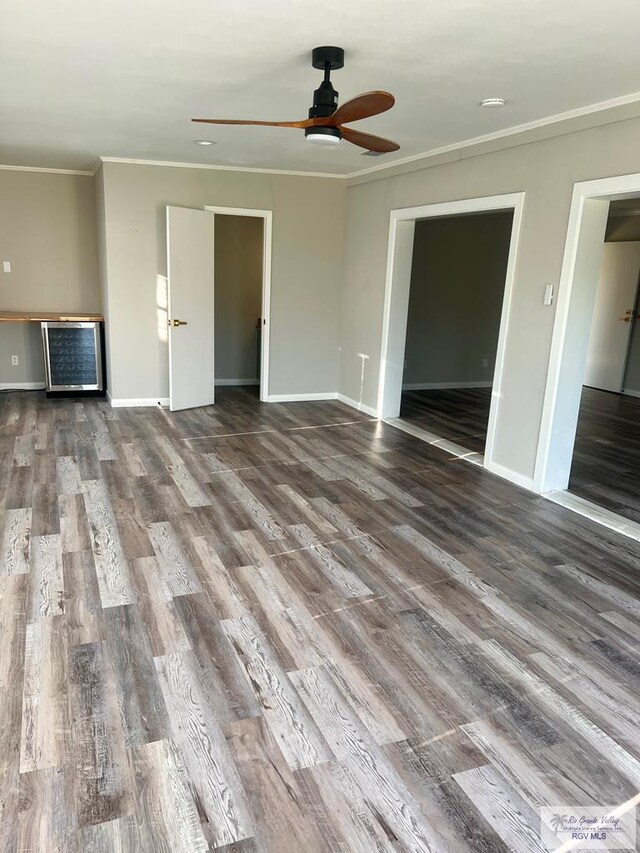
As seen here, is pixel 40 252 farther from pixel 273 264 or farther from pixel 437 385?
pixel 437 385

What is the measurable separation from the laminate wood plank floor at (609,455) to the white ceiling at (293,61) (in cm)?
258

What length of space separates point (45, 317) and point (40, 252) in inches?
36.3

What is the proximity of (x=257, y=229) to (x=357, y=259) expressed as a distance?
1583mm

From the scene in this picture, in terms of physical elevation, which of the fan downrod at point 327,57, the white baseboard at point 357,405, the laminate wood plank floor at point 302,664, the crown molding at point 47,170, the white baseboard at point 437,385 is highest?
the crown molding at point 47,170

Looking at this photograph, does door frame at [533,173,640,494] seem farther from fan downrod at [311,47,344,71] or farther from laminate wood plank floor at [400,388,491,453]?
fan downrod at [311,47,344,71]

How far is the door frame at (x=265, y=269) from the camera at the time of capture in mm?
6297

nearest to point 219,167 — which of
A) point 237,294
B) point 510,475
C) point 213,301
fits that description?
point 213,301

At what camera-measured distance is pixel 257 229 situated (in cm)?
740

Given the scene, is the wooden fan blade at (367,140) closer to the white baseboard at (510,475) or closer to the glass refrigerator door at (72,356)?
the white baseboard at (510,475)

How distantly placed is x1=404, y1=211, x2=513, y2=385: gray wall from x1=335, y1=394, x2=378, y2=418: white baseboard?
4.19ft

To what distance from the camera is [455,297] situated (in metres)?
7.87

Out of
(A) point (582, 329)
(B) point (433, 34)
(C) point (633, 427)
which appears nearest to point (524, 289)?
(A) point (582, 329)

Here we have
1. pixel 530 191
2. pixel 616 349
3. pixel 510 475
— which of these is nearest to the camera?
pixel 530 191

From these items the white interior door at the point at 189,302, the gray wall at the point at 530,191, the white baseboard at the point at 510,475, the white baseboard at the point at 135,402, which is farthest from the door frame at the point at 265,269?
the white baseboard at the point at 510,475
